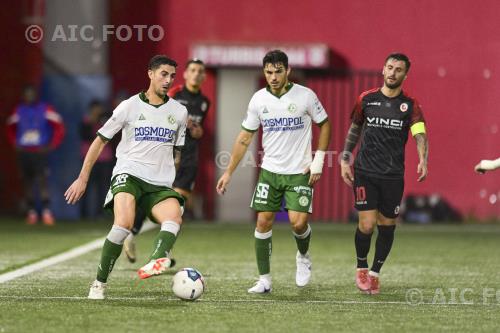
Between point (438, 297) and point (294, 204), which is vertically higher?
point (294, 204)

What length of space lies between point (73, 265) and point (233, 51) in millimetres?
8882

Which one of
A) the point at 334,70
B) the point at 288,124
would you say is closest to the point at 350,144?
the point at 288,124

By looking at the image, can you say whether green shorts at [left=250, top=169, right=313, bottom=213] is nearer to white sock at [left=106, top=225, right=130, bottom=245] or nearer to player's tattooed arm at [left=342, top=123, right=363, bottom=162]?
player's tattooed arm at [left=342, top=123, right=363, bottom=162]

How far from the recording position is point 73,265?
464 inches

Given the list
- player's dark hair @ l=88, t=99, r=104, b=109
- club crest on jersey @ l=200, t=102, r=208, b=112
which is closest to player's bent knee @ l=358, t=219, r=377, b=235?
club crest on jersey @ l=200, t=102, r=208, b=112

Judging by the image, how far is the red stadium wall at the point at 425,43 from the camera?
20344mm

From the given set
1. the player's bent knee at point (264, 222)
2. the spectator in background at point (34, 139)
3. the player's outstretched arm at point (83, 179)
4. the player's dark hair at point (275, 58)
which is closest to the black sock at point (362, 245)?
the player's bent knee at point (264, 222)

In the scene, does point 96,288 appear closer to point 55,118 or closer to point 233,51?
point 55,118

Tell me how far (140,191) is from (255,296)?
126 cm

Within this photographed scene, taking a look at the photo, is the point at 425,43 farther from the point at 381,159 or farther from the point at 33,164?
the point at 381,159

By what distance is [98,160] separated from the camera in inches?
769

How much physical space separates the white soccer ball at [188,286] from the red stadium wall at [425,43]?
1180 centimetres

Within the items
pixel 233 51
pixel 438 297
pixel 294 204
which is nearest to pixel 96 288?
pixel 294 204

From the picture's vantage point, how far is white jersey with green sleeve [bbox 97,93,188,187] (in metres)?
8.93
